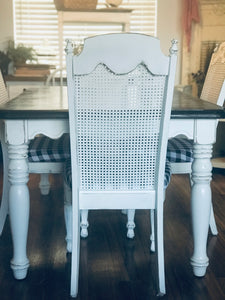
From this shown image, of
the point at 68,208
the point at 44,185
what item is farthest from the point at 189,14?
the point at 68,208

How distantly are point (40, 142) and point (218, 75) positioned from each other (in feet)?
3.47

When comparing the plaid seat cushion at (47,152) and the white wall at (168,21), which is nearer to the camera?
the plaid seat cushion at (47,152)

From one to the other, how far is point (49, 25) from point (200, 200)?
11.1 ft

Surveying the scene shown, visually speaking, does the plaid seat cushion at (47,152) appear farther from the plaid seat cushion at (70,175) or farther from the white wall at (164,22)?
the white wall at (164,22)

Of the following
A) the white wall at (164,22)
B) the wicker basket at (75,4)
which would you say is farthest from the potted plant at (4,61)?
the wicker basket at (75,4)

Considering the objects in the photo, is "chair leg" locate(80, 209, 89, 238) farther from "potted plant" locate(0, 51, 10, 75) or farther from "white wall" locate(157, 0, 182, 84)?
"white wall" locate(157, 0, 182, 84)

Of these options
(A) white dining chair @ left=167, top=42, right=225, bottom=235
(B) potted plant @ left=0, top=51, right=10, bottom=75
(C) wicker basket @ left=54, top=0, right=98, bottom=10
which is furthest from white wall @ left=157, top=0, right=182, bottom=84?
(A) white dining chair @ left=167, top=42, right=225, bottom=235

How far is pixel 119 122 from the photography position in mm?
1727

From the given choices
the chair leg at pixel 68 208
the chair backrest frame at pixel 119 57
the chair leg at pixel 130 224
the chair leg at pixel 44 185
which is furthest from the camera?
the chair leg at pixel 44 185

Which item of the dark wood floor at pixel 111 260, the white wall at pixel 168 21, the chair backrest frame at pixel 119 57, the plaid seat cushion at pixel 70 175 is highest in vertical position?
the white wall at pixel 168 21

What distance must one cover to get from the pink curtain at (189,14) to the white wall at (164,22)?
81 mm

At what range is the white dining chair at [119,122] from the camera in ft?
5.33

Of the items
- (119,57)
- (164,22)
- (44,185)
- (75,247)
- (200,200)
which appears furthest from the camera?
(164,22)

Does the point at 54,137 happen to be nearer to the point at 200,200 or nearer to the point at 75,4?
the point at 200,200
